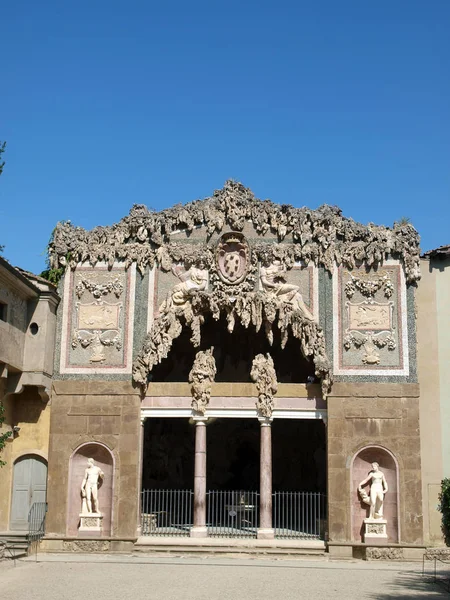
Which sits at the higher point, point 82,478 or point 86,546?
point 82,478

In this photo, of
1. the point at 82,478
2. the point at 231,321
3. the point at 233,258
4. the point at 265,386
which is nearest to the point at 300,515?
the point at 265,386

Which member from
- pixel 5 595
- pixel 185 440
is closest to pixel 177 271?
pixel 185 440

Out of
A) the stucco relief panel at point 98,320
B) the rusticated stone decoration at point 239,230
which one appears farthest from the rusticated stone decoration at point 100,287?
the rusticated stone decoration at point 239,230

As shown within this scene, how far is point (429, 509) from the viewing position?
88.4 feet

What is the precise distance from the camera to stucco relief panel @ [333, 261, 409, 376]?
2725 centimetres

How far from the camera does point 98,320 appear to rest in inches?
1108

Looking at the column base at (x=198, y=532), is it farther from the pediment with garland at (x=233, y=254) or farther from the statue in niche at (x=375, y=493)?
the statue in niche at (x=375, y=493)

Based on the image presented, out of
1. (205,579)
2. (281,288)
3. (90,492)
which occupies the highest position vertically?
(281,288)

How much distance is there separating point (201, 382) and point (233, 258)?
13.8 ft

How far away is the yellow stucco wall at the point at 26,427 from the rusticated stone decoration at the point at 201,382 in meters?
4.92

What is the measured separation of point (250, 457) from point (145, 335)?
311 inches

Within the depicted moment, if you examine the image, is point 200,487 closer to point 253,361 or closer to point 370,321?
point 253,361

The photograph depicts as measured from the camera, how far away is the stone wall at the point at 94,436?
88.3 ft

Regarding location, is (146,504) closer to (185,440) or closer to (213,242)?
(185,440)
